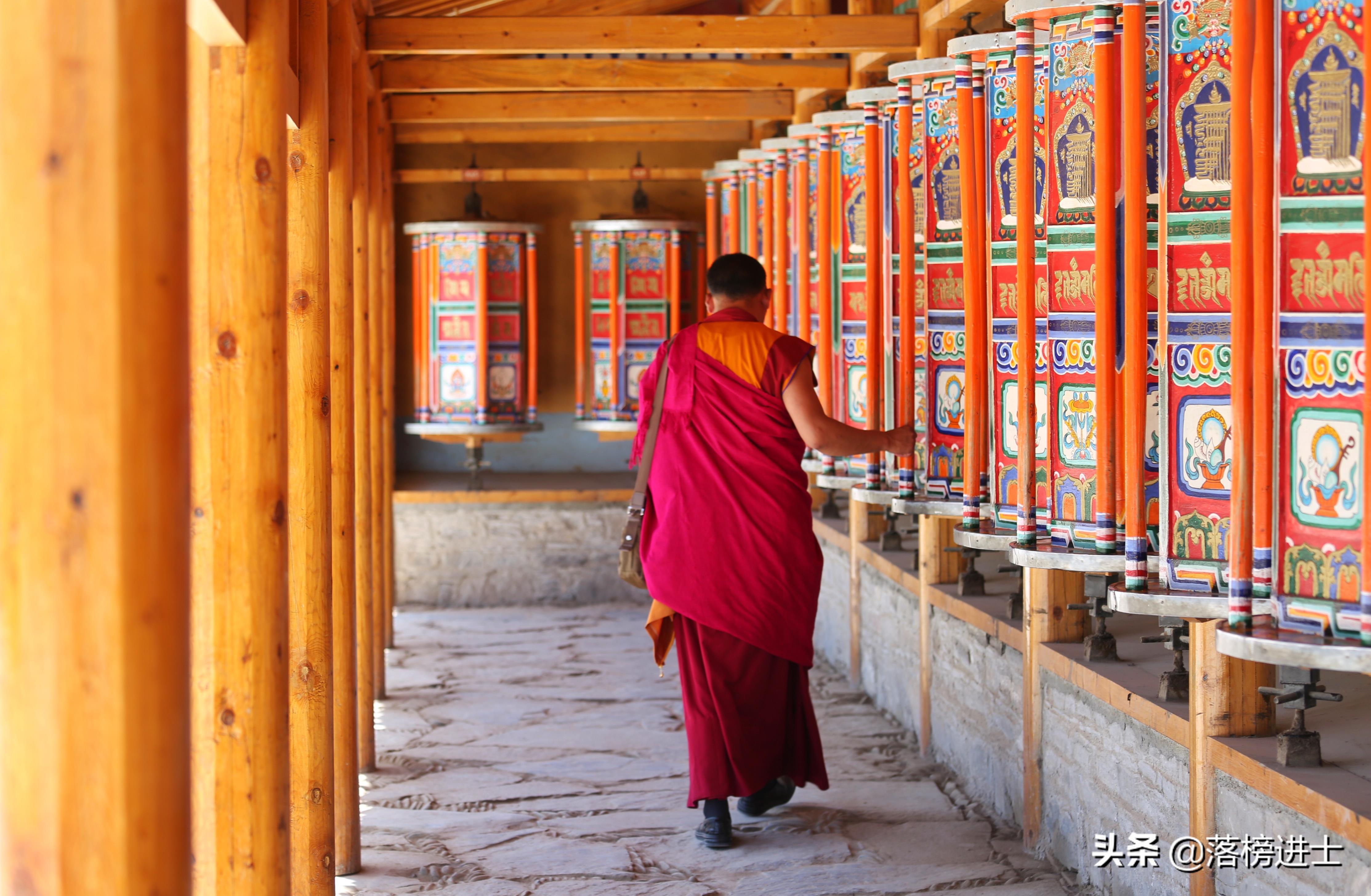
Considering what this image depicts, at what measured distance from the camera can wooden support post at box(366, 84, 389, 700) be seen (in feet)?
17.3

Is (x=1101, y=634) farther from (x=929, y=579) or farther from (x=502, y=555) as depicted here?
(x=502, y=555)

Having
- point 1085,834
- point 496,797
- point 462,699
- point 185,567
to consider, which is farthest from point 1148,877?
point 462,699

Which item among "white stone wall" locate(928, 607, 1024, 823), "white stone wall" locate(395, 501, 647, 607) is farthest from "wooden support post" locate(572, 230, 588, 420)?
"white stone wall" locate(928, 607, 1024, 823)

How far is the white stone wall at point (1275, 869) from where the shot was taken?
8.00 feet

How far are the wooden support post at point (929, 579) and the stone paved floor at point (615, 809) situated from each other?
134 mm

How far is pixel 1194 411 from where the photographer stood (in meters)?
2.79

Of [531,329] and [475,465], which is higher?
[531,329]

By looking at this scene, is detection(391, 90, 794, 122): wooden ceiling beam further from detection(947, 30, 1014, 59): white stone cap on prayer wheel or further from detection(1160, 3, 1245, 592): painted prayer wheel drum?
detection(1160, 3, 1245, 592): painted prayer wheel drum

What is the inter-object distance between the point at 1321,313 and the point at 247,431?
190 cm

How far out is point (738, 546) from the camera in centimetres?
398

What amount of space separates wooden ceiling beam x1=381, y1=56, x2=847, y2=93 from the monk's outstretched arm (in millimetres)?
2196

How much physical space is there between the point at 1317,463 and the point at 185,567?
1.80 m

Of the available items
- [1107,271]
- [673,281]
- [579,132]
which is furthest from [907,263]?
[579,132]

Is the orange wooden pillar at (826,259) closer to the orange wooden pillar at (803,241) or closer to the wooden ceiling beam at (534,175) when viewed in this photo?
the orange wooden pillar at (803,241)
